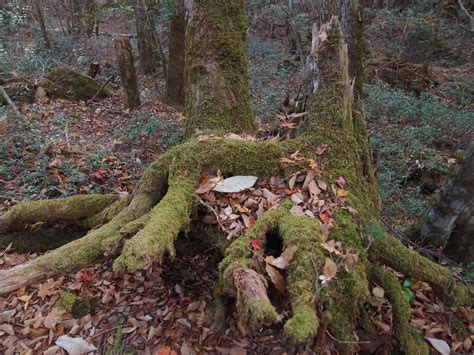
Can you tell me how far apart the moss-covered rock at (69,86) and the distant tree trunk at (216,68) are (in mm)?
6545

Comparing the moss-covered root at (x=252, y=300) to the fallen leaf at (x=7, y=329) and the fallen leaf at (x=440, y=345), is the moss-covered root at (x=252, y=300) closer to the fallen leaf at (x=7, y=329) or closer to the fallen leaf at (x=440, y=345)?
the fallen leaf at (x=440, y=345)

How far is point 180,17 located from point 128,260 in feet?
26.3

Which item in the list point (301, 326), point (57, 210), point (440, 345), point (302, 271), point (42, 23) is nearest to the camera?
point (301, 326)

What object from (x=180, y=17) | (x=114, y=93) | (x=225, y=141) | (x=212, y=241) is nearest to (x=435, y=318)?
(x=212, y=241)

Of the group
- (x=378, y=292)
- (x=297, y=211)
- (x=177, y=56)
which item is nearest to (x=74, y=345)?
(x=297, y=211)

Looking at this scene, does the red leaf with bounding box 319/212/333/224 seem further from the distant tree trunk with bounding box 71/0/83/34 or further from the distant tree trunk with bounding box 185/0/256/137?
the distant tree trunk with bounding box 71/0/83/34

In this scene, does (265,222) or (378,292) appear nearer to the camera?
(265,222)

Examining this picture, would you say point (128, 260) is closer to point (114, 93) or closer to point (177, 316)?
point (177, 316)

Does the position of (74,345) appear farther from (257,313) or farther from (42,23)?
(42,23)

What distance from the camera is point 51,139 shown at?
5973 mm

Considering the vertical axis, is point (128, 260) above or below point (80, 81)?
above

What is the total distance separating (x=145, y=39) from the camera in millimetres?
12289

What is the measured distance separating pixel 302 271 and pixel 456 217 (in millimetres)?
2336

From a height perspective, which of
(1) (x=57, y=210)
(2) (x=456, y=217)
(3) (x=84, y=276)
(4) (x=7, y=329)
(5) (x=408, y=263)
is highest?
(5) (x=408, y=263)
